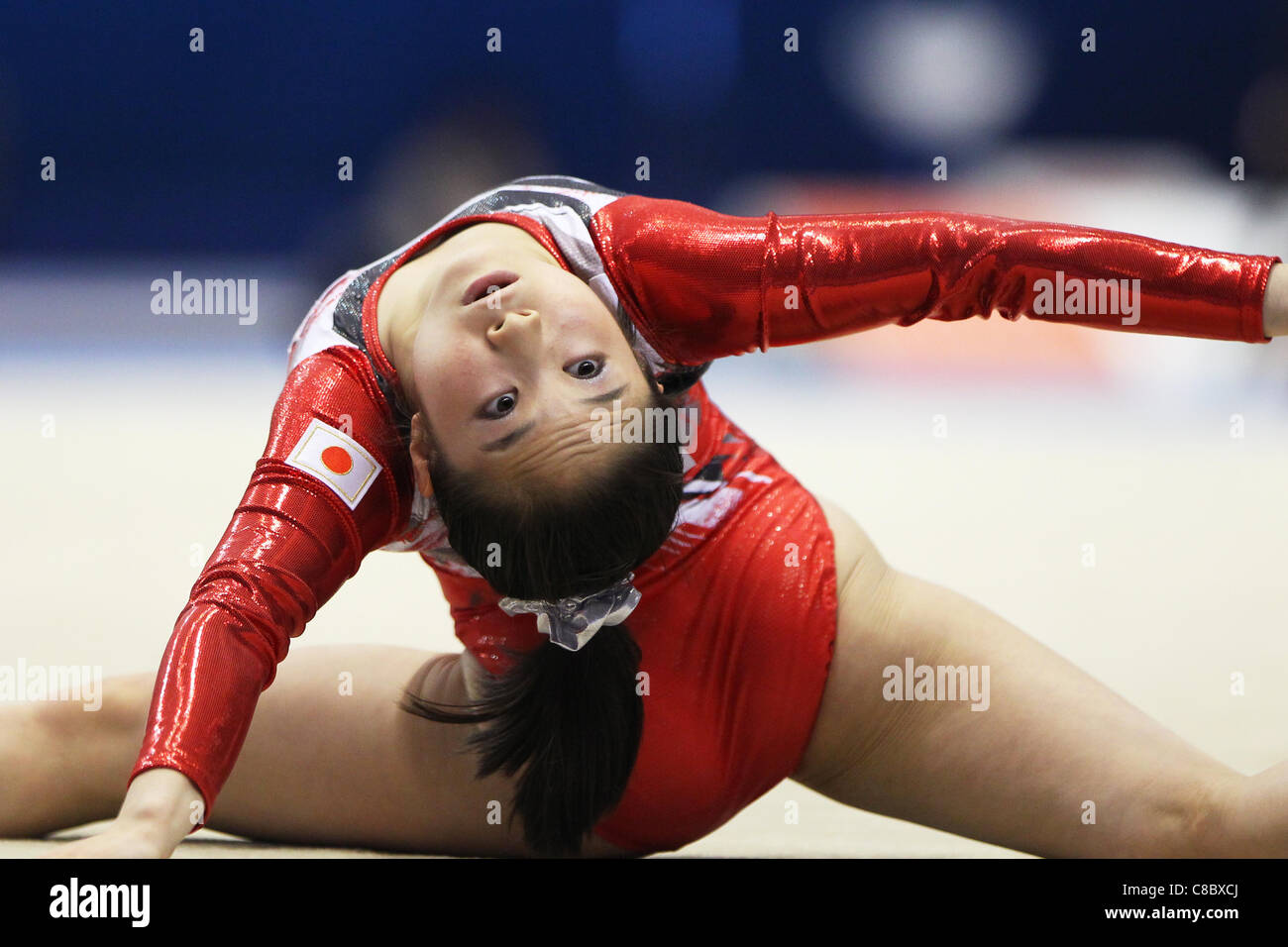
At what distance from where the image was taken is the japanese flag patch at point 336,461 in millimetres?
1364

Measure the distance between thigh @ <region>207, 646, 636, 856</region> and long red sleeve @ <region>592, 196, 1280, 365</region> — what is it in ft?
1.58

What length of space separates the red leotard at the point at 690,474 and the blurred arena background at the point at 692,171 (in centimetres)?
151

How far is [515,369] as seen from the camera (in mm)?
1339

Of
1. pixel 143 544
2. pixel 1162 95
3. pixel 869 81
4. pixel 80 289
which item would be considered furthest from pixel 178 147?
pixel 1162 95

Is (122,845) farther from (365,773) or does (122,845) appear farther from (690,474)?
A: (690,474)

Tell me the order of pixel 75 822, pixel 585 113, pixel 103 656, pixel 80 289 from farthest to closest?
pixel 80 289 → pixel 585 113 → pixel 103 656 → pixel 75 822

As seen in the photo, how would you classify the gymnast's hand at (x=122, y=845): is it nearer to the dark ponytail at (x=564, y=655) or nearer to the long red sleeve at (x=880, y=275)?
the dark ponytail at (x=564, y=655)

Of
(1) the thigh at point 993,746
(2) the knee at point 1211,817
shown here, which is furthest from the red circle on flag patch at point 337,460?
(2) the knee at point 1211,817

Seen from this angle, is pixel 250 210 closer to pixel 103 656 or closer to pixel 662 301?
pixel 103 656

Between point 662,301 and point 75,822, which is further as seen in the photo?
point 75,822

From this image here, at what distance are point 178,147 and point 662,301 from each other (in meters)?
2.52

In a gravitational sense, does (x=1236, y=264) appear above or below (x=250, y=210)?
below

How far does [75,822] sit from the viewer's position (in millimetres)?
1627

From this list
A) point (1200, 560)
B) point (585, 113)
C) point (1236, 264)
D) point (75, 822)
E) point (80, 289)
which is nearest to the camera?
point (1236, 264)
